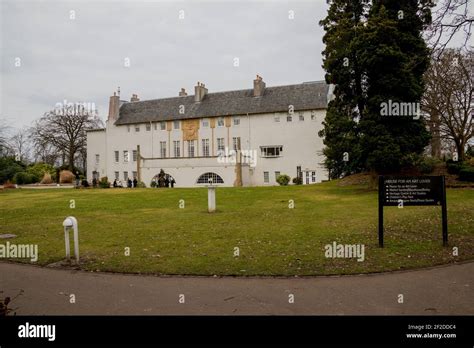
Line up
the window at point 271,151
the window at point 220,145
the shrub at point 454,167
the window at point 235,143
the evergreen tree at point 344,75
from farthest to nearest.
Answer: the window at point 220,145 → the window at point 235,143 → the window at point 271,151 → the shrub at point 454,167 → the evergreen tree at point 344,75

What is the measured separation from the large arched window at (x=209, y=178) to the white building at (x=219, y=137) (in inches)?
5.0

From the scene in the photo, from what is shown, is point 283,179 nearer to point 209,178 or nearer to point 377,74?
point 209,178

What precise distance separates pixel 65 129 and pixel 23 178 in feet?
43.6

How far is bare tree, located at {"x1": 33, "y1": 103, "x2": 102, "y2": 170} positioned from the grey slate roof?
10.1m

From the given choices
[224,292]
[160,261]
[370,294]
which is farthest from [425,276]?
[160,261]

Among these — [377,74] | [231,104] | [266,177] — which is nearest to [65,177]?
[231,104]

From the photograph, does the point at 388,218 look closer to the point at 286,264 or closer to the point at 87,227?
the point at 286,264

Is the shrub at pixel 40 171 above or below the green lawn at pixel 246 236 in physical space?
above

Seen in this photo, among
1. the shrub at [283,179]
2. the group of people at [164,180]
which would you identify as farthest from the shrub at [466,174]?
the group of people at [164,180]

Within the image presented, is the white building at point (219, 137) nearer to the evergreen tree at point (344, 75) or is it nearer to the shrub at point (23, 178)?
the shrub at point (23, 178)

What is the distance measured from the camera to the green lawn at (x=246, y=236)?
366 inches

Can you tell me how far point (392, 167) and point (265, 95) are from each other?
102 feet

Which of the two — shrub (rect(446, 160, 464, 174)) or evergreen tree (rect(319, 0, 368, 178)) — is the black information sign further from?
shrub (rect(446, 160, 464, 174))

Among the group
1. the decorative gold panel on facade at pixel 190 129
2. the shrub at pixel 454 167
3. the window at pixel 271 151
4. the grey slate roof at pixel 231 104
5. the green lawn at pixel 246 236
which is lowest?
the green lawn at pixel 246 236
